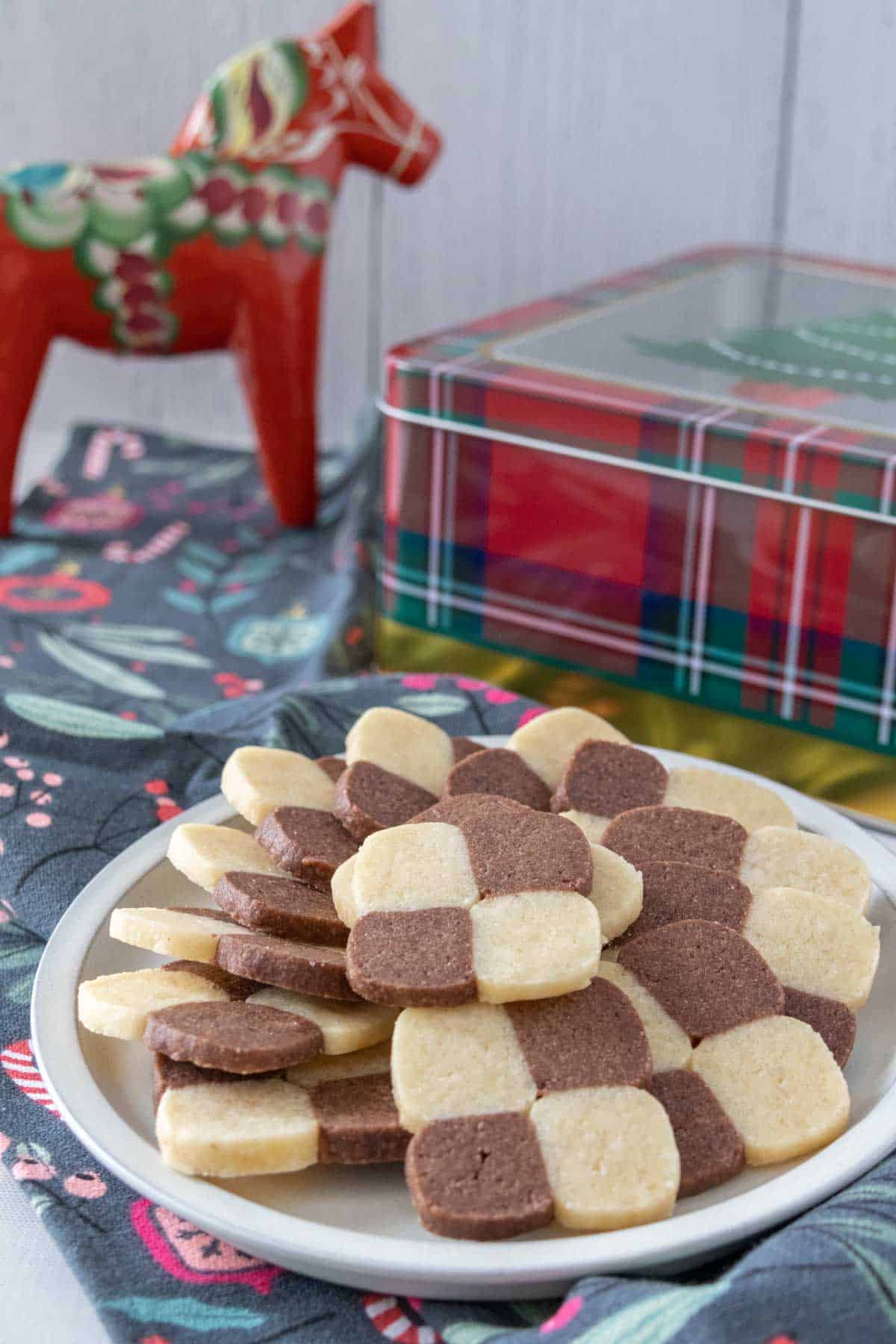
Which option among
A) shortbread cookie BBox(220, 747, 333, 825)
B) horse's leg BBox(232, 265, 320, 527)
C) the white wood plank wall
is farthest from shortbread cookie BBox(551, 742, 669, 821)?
the white wood plank wall

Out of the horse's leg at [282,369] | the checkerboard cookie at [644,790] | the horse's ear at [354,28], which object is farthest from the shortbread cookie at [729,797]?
the horse's ear at [354,28]

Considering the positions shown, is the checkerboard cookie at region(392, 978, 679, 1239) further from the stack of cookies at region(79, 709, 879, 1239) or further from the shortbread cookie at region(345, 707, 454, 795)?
the shortbread cookie at region(345, 707, 454, 795)

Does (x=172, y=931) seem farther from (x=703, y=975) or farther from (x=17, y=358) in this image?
(x=17, y=358)

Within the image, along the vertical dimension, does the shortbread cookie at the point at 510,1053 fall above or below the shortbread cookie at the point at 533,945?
below

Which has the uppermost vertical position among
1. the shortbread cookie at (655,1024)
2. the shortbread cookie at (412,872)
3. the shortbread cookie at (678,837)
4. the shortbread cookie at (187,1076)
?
the shortbread cookie at (412,872)

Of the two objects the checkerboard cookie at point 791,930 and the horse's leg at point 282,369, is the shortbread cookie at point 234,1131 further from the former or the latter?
the horse's leg at point 282,369

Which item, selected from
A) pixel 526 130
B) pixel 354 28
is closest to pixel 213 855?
pixel 354 28

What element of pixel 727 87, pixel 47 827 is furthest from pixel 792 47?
pixel 47 827
